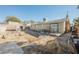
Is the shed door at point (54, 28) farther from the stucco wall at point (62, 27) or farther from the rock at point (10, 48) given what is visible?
the rock at point (10, 48)

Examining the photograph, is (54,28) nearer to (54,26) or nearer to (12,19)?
(54,26)

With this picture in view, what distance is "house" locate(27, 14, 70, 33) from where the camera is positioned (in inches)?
144

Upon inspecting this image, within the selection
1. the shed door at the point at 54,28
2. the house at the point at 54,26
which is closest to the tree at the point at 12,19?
the house at the point at 54,26

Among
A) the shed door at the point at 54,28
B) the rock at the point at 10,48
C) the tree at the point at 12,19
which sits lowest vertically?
the rock at the point at 10,48

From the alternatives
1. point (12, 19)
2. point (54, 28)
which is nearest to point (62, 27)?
point (54, 28)

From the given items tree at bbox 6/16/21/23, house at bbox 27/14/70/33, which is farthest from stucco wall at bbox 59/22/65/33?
tree at bbox 6/16/21/23

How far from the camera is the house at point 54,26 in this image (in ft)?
12.0

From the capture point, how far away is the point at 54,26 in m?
3.69

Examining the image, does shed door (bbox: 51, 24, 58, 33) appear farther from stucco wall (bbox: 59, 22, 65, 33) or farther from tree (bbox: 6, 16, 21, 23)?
tree (bbox: 6, 16, 21, 23)

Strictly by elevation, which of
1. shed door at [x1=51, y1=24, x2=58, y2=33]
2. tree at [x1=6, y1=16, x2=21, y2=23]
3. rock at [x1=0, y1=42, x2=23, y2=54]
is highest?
tree at [x1=6, y1=16, x2=21, y2=23]

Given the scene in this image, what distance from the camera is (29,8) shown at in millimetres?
3680
